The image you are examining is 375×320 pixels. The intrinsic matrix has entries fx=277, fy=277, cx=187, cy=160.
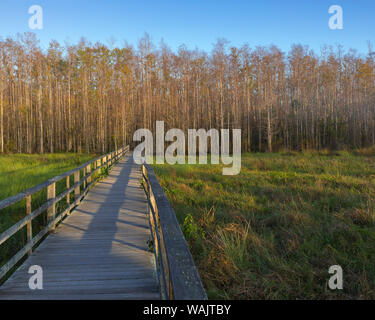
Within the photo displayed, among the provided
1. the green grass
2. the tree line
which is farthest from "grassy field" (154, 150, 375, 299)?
the tree line

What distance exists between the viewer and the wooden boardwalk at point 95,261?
2.85 m

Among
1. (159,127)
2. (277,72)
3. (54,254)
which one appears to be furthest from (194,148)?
(54,254)

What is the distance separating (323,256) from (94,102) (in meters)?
37.6

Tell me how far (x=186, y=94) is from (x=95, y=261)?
3150cm

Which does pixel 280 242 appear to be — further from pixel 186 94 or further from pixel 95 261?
pixel 186 94

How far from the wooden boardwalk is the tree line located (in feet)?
84.9

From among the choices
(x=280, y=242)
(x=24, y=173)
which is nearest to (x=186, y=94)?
(x=24, y=173)

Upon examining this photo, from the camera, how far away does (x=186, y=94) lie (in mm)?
33719

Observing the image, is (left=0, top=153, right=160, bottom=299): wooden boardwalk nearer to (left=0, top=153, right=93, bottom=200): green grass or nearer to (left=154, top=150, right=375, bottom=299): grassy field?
(left=154, top=150, right=375, bottom=299): grassy field

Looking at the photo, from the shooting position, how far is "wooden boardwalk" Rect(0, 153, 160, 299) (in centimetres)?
285

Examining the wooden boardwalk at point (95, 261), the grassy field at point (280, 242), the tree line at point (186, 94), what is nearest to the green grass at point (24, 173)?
the wooden boardwalk at point (95, 261)
